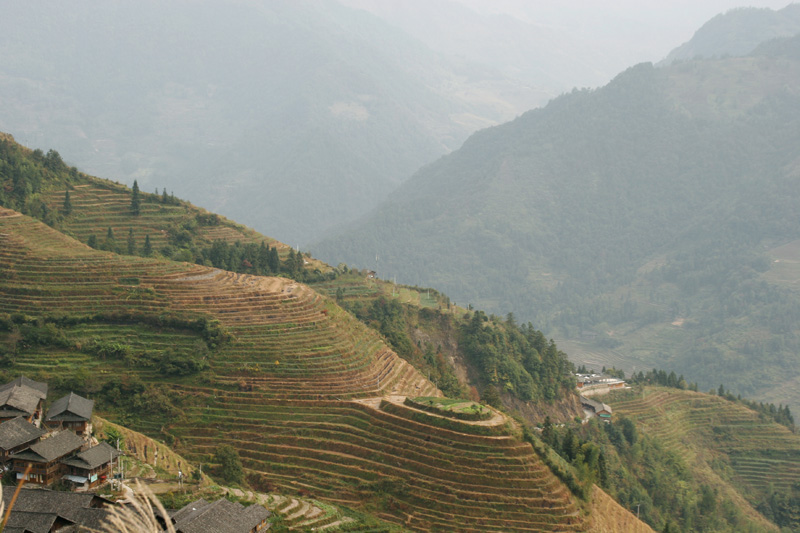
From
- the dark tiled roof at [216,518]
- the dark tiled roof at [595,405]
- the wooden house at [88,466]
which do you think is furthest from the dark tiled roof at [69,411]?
the dark tiled roof at [595,405]

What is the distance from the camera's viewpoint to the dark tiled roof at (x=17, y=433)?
34812mm

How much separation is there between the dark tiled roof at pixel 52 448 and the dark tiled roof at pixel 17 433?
0.62 metres

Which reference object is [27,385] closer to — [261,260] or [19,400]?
[19,400]

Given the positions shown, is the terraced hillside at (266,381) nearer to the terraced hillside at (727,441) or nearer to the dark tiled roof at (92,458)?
the dark tiled roof at (92,458)

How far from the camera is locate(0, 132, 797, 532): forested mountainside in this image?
46969 millimetres

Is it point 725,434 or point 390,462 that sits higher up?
point 725,434

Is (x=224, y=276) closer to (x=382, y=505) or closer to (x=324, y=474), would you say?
(x=324, y=474)

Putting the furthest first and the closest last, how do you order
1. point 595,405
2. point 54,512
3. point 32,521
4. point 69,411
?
point 595,405 → point 69,411 → point 54,512 → point 32,521

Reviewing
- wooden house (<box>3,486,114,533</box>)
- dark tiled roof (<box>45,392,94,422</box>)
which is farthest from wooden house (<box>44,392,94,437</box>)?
wooden house (<box>3,486,114,533</box>)

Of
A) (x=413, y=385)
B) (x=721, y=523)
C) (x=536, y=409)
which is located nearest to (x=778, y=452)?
(x=721, y=523)

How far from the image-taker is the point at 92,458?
3531cm

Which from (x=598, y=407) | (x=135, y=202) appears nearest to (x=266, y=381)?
(x=135, y=202)

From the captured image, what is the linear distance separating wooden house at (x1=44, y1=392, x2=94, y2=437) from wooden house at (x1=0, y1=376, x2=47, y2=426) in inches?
36.2

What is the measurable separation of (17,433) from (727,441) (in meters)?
80.9
